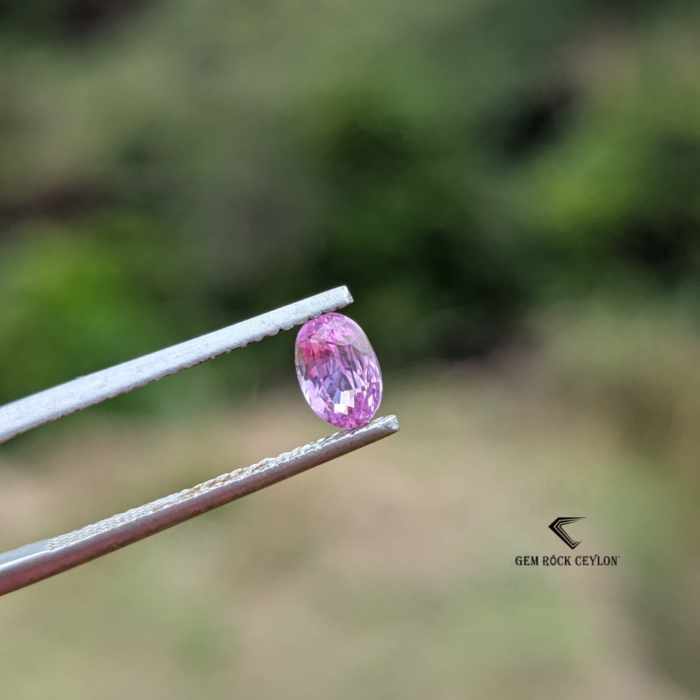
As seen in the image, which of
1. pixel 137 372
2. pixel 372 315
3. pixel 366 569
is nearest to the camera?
pixel 137 372

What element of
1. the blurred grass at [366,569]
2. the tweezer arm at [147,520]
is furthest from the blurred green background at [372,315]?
the tweezer arm at [147,520]

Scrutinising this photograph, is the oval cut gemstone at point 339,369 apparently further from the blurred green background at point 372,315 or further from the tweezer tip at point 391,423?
the blurred green background at point 372,315

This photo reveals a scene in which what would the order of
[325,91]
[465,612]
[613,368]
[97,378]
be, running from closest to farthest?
[97,378]
[465,612]
[613,368]
[325,91]

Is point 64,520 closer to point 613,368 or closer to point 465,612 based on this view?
point 465,612

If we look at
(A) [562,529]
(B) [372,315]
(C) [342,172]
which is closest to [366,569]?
(A) [562,529]

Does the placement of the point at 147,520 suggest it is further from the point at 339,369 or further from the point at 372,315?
the point at 372,315

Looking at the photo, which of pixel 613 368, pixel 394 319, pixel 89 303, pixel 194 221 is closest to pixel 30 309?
pixel 89 303
